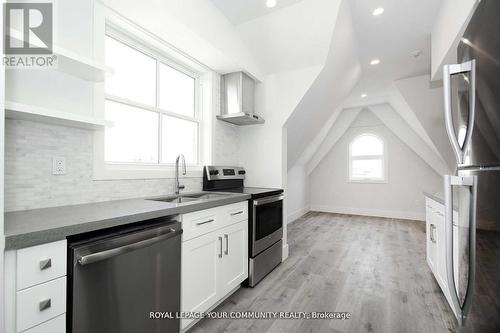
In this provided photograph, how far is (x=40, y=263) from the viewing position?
0.86 meters

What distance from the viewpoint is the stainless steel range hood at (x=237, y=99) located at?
2734 mm

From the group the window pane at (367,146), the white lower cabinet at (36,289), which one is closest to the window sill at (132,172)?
the white lower cabinet at (36,289)

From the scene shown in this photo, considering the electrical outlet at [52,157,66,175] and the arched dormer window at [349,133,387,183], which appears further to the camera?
the arched dormer window at [349,133,387,183]

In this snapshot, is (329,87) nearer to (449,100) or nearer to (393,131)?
(449,100)

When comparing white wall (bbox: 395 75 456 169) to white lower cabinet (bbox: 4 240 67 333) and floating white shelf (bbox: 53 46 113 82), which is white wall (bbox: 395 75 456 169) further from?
white lower cabinet (bbox: 4 240 67 333)

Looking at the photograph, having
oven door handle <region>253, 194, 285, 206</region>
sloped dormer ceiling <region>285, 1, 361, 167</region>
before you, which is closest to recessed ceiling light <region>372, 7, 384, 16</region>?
sloped dormer ceiling <region>285, 1, 361, 167</region>

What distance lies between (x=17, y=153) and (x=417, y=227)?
6065 millimetres

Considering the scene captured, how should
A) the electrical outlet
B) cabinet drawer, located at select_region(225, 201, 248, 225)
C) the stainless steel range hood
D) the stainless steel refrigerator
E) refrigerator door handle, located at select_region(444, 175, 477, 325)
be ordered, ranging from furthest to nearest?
1. the stainless steel range hood
2. cabinet drawer, located at select_region(225, 201, 248, 225)
3. the electrical outlet
4. refrigerator door handle, located at select_region(444, 175, 477, 325)
5. the stainless steel refrigerator

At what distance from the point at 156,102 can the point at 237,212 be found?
1384mm

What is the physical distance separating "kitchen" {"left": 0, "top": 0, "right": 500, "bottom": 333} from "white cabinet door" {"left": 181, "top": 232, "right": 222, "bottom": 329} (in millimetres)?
14

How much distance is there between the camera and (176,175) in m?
2.21

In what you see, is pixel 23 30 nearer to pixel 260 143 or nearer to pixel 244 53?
pixel 244 53

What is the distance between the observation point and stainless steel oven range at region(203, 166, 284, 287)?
2.26 m
